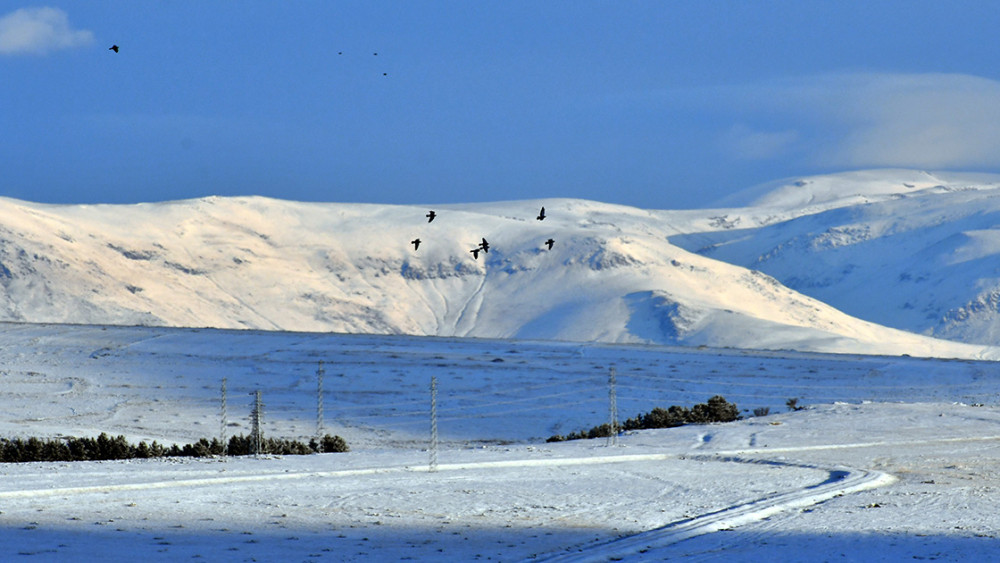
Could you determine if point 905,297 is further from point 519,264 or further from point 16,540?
point 16,540

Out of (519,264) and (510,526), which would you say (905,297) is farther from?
(510,526)

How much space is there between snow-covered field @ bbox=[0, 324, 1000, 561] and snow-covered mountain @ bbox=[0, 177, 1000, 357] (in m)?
69.5

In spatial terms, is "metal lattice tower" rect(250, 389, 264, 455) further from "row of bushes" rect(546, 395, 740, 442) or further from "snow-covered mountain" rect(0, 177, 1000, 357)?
"snow-covered mountain" rect(0, 177, 1000, 357)

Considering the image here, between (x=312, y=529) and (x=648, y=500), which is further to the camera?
(x=648, y=500)

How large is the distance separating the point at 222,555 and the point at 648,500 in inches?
261

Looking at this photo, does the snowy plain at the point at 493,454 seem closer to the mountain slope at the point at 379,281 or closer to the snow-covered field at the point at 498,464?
the snow-covered field at the point at 498,464

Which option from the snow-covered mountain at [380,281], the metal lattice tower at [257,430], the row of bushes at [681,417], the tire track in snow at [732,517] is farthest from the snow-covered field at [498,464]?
the snow-covered mountain at [380,281]

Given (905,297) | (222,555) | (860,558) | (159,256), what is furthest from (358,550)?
(905,297)

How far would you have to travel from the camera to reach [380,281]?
6334 inches

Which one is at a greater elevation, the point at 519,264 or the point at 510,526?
the point at 519,264

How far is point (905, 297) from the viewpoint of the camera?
19112 centimetres

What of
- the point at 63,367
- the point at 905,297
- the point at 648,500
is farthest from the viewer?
the point at 905,297

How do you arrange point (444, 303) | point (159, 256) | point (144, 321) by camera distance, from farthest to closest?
point (444, 303)
point (159, 256)
point (144, 321)

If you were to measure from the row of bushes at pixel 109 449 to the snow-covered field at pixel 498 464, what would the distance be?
182cm
